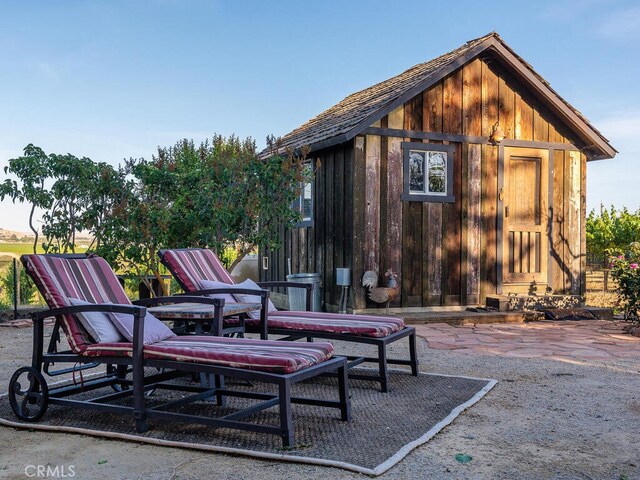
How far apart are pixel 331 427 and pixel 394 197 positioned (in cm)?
619

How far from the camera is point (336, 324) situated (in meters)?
4.97

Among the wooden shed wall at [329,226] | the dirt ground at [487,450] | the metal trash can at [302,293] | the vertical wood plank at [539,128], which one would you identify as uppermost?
the vertical wood plank at [539,128]

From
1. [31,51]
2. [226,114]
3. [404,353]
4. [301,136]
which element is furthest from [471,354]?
[226,114]

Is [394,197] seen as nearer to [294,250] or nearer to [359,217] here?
[359,217]

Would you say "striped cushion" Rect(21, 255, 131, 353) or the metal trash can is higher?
"striped cushion" Rect(21, 255, 131, 353)

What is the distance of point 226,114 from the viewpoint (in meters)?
22.2

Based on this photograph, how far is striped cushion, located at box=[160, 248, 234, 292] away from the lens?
550 centimetres

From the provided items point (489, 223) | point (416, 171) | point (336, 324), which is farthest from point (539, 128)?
point (336, 324)

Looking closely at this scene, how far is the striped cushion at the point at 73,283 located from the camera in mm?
3998

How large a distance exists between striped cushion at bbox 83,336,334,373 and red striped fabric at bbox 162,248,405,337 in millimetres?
1102

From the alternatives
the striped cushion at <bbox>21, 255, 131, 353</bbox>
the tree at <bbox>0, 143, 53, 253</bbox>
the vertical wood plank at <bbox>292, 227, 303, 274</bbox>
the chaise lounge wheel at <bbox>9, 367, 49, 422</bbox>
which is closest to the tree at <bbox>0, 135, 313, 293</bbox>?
the tree at <bbox>0, 143, 53, 253</bbox>

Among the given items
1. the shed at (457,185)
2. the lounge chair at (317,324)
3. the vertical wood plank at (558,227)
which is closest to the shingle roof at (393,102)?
the shed at (457,185)

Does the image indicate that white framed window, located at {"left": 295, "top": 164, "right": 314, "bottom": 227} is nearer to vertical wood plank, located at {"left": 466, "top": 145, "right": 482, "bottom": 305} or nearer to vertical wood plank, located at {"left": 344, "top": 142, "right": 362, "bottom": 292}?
vertical wood plank, located at {"left": 344, "top": 142, "right": 362, "bottom": 292}

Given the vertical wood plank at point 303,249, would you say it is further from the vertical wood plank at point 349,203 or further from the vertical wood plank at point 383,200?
the vertical wood plank at point 383,200
